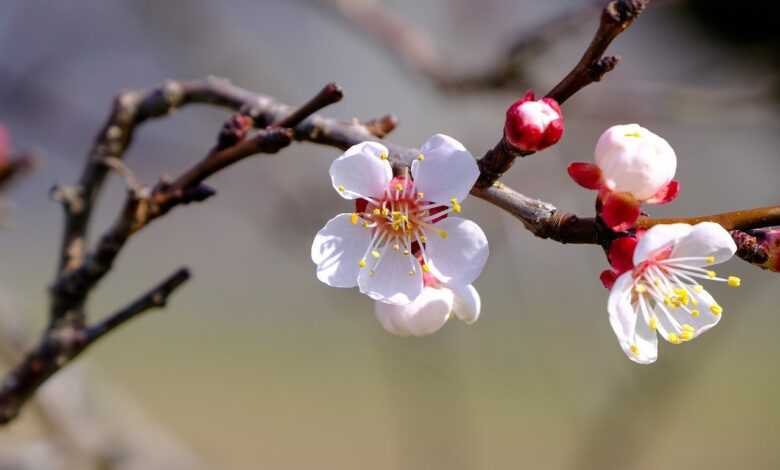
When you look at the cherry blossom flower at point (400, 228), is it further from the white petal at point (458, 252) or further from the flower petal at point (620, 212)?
the flower petal at point (620, 212)

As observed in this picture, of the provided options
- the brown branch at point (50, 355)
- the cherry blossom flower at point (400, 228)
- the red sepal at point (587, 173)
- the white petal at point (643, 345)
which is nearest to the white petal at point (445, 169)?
the cherry blossom flower at point (400, 228)

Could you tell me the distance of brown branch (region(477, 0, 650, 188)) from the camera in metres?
0.69

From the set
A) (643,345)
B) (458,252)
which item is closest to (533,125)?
(458,252)

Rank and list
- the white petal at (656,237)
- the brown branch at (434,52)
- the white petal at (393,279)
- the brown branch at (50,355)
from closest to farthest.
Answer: the white petal at (656,237)
the white petal at (393,279)
the brown branch at (50,355)
the brown branch at (434,52)

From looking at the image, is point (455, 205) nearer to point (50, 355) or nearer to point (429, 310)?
point (429, 310)

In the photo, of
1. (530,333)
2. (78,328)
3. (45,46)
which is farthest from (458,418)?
(45,46)

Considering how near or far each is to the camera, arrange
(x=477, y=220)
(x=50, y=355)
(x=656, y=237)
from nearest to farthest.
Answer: (x=656, y=237), (x=50, y=355), (x=477, y=220)

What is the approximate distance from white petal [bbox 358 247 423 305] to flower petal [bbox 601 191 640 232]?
215 mm

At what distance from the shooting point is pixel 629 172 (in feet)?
2.43

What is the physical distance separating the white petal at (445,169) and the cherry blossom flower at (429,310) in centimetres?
12

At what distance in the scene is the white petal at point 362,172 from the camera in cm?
78

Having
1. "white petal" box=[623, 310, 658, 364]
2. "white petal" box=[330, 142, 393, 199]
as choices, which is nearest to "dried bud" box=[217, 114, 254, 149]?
"white petal" box=[330, 142, 393, 199]

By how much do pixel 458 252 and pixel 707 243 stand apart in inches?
9.8

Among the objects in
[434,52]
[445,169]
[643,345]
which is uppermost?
[434,52]
